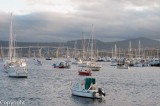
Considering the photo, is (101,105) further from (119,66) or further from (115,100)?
(119,66)

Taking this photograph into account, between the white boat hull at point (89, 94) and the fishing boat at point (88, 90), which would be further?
the fishing boat at point (88, 90)

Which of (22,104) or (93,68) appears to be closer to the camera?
(22,104)

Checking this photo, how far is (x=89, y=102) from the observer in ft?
146

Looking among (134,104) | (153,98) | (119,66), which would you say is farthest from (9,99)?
(119,66)

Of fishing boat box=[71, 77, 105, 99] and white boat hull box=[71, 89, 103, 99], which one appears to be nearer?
white boat hull box=[71, 89, 103, 99]

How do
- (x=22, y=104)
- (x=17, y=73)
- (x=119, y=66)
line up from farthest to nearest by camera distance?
1. (x=119, y=66)
2. (x=17, y=73)
3. (x=22, y=104)

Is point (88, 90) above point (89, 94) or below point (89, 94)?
above

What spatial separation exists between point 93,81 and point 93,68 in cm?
6880

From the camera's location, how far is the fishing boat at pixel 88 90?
46750 mm

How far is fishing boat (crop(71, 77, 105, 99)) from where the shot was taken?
46750 millimetres

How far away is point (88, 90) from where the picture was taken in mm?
47312

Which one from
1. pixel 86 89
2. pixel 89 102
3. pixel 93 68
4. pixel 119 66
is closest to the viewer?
pixel 89 102

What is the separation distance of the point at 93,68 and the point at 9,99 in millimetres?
72323

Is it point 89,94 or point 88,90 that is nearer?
point 89,94
